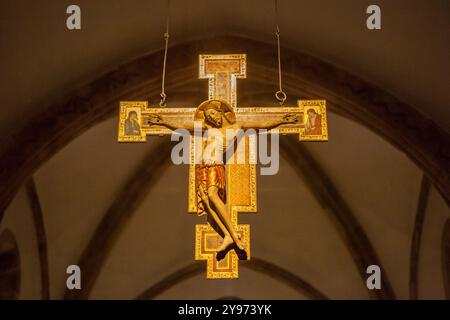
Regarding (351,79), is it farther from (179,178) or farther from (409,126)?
(179,178)

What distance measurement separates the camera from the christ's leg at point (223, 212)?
5.66 m

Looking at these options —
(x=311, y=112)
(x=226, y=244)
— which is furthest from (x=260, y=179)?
(x=226, y=244)

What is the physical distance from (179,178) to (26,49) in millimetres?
3601

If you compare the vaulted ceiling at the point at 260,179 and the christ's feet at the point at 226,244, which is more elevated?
the vaulted ceiling at the point at 260,179

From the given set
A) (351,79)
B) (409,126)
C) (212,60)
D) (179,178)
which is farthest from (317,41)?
(179,178)

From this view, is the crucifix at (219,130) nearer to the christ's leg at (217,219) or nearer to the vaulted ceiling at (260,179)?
the christ's leg at (217,219)

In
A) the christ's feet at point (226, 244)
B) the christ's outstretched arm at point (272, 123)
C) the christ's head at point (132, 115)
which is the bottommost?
the christ's feet at point (226, 244)

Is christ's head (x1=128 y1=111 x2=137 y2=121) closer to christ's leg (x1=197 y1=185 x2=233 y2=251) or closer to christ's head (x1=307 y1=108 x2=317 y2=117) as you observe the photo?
christ's leg (x1=197 y1=185 x2=233 y2=251)

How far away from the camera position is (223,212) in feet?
18.9

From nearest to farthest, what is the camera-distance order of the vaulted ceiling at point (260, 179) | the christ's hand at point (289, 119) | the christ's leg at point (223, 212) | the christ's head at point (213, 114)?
the christ's leg at point (223, 212) → the christ's head at point (213, 114) → the christ's hand at point (289, 119) → the vaulted ceiling at point (260, 179)

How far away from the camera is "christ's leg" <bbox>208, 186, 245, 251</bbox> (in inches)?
223

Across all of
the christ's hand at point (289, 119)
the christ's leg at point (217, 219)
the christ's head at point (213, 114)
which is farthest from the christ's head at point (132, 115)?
the christ's hand at point (289, 119)
